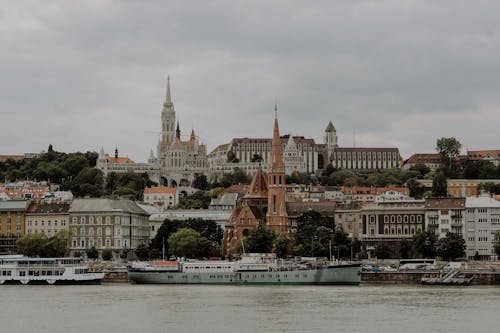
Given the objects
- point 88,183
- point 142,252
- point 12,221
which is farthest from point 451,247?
point 88,183

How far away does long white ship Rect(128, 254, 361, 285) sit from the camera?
9288 centimetres

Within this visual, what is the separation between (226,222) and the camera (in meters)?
140

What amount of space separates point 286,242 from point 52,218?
2861 cm

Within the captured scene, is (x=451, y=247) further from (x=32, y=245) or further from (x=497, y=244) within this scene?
(x=32, y=245)

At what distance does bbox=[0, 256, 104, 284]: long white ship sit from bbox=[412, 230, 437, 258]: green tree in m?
32.8

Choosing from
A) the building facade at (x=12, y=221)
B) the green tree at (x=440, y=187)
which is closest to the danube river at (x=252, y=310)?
the building facade at (x=12, y=221)

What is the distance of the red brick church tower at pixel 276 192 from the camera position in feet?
419

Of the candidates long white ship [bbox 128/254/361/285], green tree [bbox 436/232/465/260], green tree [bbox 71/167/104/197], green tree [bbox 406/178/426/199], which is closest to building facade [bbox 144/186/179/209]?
green tree [bbox 71/167/104/197]

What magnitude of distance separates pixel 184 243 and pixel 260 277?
2381 cm

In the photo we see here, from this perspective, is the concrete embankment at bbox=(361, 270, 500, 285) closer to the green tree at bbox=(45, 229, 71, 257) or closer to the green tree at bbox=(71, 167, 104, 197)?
the green tree at bbox=(45, 229, 71, 257)

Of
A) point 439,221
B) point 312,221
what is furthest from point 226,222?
point 439,221

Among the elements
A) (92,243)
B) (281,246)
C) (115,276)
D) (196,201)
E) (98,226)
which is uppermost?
(196,201)

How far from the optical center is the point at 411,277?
97.5m

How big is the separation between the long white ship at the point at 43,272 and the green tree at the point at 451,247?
33411 millimetres
